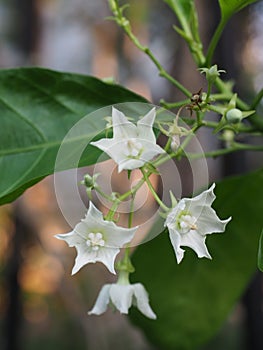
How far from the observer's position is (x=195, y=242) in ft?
1.31

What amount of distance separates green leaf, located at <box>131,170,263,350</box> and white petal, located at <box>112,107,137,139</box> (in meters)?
0.32

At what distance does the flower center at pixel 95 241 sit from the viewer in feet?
1.30

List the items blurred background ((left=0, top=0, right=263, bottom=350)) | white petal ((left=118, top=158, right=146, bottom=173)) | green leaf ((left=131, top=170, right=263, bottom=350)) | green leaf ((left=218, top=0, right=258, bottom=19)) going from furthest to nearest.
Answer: blurred background ((left=0, top=0, right=263, bottom=350)), green leaf ((left=131, top=170, right=263, bottom=350)), green leaf ((left=218, top=0, right=258, bottom=19)), white petal ((left=118, top=158, right=146, bottom=173))

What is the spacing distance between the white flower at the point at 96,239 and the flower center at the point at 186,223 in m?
0.03

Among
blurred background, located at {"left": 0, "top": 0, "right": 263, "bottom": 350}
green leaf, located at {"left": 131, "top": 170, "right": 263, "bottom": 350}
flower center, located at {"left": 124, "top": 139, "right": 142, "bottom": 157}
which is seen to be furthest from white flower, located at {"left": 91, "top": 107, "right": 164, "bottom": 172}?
blurred background, located at {"left": 0, "top": 0, "right": 263, "bottom": 350}

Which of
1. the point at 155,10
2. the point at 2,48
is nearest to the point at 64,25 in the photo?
the point at 2,48

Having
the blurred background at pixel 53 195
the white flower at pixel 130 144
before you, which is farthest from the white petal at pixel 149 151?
the blurred background at pixel 53 195

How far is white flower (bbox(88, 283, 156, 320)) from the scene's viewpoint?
0.47 m

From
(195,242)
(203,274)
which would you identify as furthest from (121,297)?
(203,274)

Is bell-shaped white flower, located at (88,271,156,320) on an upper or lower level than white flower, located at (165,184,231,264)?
lower

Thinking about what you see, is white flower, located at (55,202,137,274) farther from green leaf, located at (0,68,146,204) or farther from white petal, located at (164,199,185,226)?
green leaf, located at (0,68,146,204)

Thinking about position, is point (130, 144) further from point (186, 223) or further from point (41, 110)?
point (41, 110)

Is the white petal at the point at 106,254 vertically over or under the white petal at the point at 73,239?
under

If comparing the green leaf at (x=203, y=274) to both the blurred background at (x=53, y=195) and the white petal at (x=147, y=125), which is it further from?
the blurred background at (x=53, y=195)
